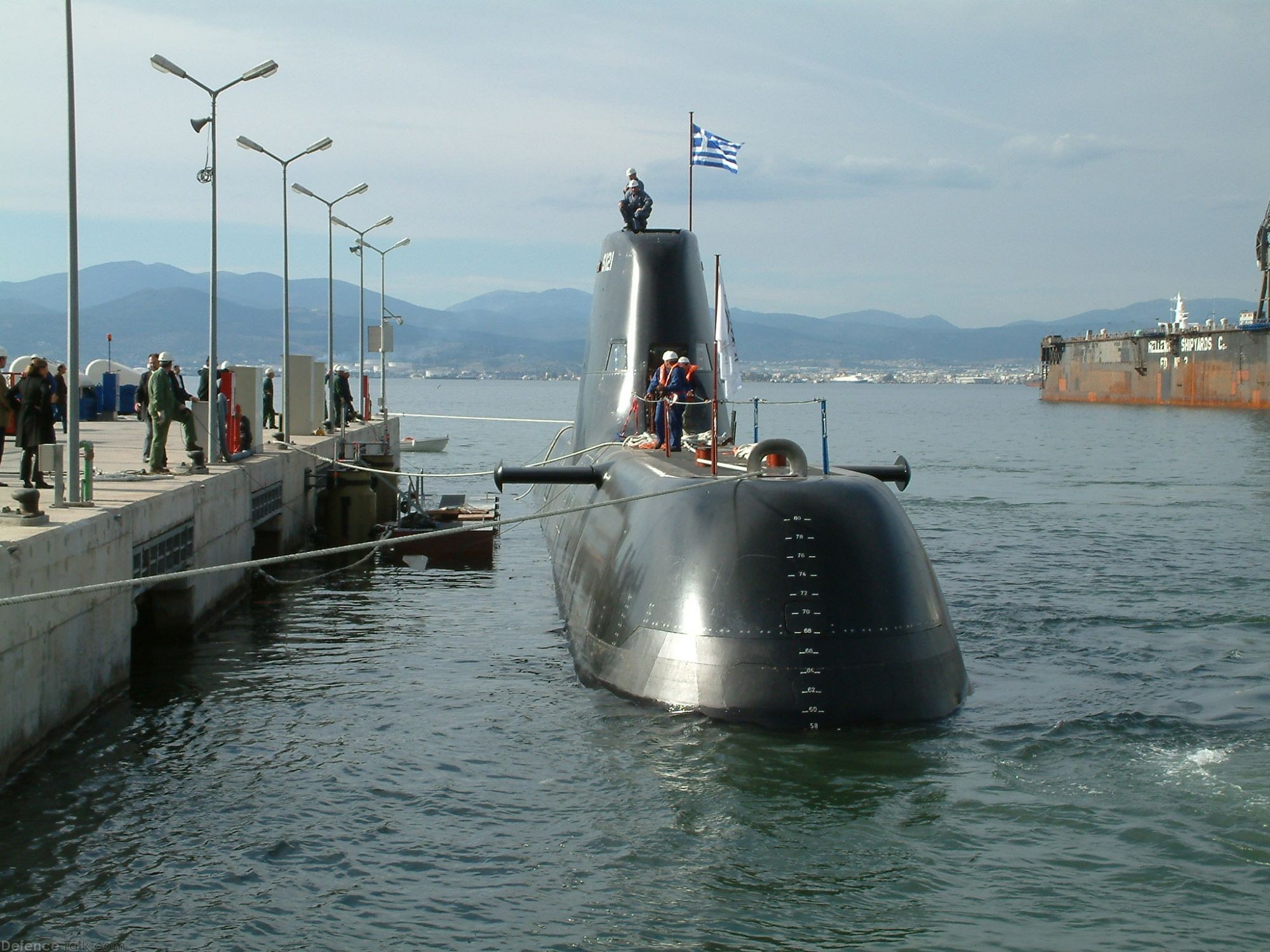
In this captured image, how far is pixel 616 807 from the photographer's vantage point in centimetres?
1027

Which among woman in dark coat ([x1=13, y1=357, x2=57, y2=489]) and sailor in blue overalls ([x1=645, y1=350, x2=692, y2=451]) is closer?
woman in dark coat ([x1=13, y1=357, x2=57, y2=489])

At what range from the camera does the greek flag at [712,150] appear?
66.7 ft

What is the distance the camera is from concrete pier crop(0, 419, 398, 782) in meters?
10.8

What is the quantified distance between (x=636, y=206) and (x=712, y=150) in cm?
162

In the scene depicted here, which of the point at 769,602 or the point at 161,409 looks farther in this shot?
the point at 161,409

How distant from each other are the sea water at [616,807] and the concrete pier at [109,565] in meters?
0.44

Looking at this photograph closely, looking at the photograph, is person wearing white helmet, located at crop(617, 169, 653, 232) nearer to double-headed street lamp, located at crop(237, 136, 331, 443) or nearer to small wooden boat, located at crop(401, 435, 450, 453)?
double-headed street lamp, located at crop(237, 136, 331, 443)

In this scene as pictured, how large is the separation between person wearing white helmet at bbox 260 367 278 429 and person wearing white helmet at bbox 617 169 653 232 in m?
8.58

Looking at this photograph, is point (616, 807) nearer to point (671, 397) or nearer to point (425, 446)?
point (671, 397)

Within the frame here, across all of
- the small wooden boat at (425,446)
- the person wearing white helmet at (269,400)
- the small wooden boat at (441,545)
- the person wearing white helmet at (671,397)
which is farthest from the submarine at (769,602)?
the small wooden boat at (425,446)

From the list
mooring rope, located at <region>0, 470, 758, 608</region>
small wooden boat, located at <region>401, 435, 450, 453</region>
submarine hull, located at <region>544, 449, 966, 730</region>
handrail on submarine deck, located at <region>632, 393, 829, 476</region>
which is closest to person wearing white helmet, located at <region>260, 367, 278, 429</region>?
handrail on submarine deck, located at <region>632, 393, 829, 476</region>

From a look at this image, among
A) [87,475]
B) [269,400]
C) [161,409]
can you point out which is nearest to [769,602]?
[87,475]

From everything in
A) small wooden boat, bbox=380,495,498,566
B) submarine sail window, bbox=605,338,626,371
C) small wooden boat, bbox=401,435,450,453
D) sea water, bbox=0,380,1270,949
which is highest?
submarine sail window, bbox=605,338,626,371

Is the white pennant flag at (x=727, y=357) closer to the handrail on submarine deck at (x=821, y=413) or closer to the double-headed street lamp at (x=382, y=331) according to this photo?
the handrail on submarine deck at (x=821, y=413)
